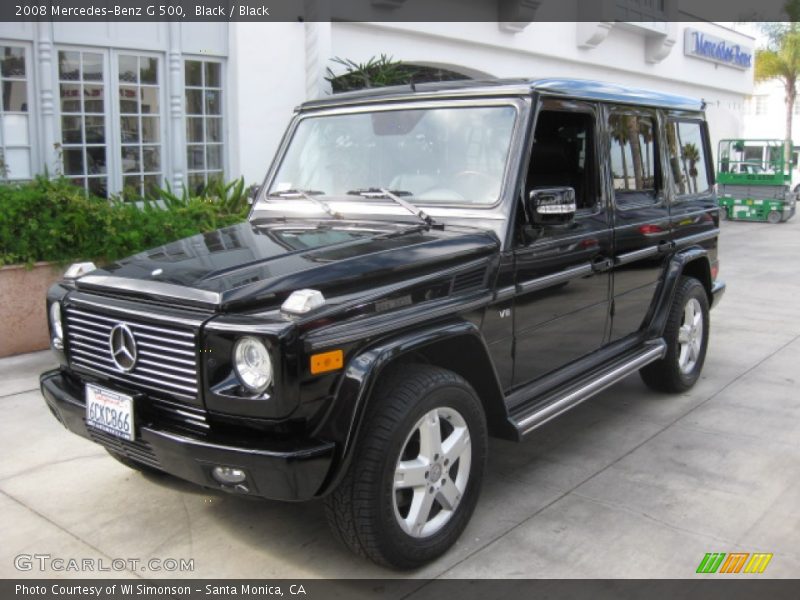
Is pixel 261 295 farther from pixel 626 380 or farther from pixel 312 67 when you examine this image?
pixel 312 67

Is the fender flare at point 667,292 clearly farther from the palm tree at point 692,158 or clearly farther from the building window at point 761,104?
the building window at point 761,104

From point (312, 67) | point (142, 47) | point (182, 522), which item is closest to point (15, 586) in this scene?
point (182, 522)

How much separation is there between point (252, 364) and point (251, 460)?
34 centimetres

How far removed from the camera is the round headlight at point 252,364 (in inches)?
117

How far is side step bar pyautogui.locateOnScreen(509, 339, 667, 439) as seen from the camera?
3.93 metres

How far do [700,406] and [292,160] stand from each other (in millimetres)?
3215

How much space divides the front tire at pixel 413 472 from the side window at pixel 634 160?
6.69 ft

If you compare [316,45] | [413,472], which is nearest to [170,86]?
[316,45]

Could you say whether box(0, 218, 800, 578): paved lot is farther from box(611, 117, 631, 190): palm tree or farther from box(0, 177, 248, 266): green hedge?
box(611, 117, 631, 190): palm tree

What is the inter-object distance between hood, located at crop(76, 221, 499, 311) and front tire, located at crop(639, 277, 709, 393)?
2.19 m

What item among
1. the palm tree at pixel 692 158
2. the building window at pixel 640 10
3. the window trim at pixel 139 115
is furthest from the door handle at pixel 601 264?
A: the building window at pixel 640 10

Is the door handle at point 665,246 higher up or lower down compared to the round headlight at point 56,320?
higher up

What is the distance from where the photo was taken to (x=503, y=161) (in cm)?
403

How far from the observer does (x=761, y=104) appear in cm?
4503
